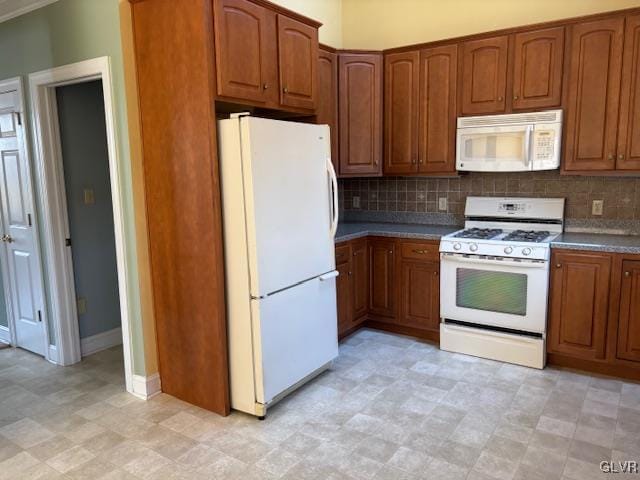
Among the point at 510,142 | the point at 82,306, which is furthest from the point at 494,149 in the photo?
the point at 82,306

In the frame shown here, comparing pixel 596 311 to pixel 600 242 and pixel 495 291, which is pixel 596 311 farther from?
pixel 495 291

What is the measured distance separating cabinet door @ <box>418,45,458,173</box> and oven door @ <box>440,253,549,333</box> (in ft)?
A: 2.84

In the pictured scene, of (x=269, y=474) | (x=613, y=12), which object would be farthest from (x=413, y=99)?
(x=269, y=474)

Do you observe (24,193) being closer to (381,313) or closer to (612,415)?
(381,313)

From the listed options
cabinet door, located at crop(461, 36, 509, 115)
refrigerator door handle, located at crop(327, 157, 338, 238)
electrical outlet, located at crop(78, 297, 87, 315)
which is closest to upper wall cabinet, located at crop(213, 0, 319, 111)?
refrigerator door handle, located at crop(327, 157, 338, 238)

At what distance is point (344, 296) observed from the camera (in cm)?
383

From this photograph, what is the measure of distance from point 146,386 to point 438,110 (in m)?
3.03

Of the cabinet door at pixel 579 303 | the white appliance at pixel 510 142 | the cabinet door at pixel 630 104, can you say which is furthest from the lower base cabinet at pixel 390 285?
the cabinet door at pixel 630 104

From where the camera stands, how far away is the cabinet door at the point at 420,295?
12.4 feet

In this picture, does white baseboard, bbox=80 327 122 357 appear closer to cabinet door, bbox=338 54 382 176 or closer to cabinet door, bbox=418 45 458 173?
cabinet door, bbox=338 54 382 176

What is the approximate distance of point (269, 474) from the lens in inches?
88.3

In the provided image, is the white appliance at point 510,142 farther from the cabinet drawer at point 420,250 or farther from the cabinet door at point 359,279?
the cabinet door at point 359,279

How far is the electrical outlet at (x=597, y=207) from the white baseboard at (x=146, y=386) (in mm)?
3397

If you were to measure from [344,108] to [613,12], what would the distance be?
2.02 m
